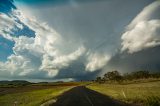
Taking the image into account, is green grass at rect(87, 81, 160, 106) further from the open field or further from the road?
the open field

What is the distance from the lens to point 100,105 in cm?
2273

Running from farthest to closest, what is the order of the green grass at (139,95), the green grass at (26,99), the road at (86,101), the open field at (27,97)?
the open field at (27,97)
the green grass at (26,99)
the road at (86,101)
the green grass at (139,95)

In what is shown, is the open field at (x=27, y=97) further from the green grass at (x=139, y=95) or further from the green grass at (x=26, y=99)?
the green grass at (x=139, y=95)

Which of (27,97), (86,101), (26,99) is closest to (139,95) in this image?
(86,101)

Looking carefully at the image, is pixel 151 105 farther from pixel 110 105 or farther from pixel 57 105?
pixel 57 105

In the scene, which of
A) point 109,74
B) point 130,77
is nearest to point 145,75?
point 130,77

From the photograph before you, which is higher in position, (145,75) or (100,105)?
(145,75)

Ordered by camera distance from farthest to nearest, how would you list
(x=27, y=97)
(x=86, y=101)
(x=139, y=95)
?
(x=27, y=97) < (x=139, y=95) < (x=86, y=101)

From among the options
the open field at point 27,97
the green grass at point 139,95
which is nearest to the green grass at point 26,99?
the open field at point 27,97

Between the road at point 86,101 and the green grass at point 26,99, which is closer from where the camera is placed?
the road at point 86,101

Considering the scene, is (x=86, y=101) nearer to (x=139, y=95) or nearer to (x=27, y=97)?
(x=139, y=95)

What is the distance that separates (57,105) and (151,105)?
32.1 ft

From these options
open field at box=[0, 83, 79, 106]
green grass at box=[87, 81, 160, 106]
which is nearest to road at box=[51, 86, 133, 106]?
green grass at box=[87, 81, 160, 106]

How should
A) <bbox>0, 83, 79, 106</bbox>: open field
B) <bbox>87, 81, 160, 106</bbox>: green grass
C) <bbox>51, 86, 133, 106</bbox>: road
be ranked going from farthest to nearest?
1. <bbox>0, 83, 79, 106</bbox>: open field
2. <bbox>51, 86, 133, 106</bbox>: road
3. <bbox>87, 81, 160, 106</bbox>: green grass
